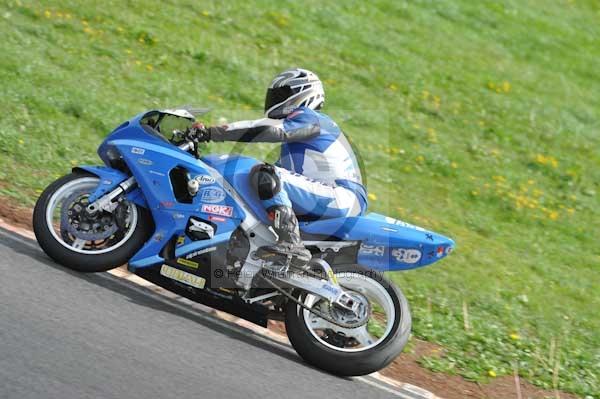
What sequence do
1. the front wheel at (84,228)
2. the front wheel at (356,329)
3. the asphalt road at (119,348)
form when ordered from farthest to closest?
the front wheel at (84,228) → the front wheel at (356,329) → the asphalt road at (119,348)

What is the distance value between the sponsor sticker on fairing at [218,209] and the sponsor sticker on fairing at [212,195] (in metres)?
0.04

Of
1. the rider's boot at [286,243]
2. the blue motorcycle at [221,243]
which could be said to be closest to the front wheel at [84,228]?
the blue motorcycle at [221,243]

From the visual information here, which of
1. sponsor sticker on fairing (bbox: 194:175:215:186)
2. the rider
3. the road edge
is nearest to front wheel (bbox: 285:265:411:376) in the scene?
the road edge

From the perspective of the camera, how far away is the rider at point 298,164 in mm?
6262

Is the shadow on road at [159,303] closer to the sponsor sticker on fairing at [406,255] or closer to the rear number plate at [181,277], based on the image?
the rear number plate at [181,277]

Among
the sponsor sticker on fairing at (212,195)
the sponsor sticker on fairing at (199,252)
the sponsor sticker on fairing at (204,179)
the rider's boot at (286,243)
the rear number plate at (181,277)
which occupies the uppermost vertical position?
the sponsor sticker on fairing at (204,179)

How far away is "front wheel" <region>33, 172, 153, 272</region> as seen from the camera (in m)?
6.52

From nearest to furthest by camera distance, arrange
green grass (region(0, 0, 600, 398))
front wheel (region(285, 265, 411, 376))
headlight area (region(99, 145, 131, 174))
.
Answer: front wheel (region(285, 265, 411, 376)) < headlight area (region(99, 145, 131, 174)) < green grass (region(0, 0, 600, 398))

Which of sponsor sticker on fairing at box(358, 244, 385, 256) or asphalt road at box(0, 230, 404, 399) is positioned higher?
sponsor sticker on fairing at box(358, 244, 385, 256)

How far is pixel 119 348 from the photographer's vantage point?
554 centimetres

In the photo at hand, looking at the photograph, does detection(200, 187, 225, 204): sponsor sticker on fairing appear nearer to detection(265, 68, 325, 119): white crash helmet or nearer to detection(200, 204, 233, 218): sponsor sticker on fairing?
detection(200, 204, 233, 218): sponsor sticker on fairing

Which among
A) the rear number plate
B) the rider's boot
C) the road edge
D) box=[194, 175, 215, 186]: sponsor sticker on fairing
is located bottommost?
the road edge

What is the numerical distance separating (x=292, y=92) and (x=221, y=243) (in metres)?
1.23

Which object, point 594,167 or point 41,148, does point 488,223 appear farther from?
point 41,148
